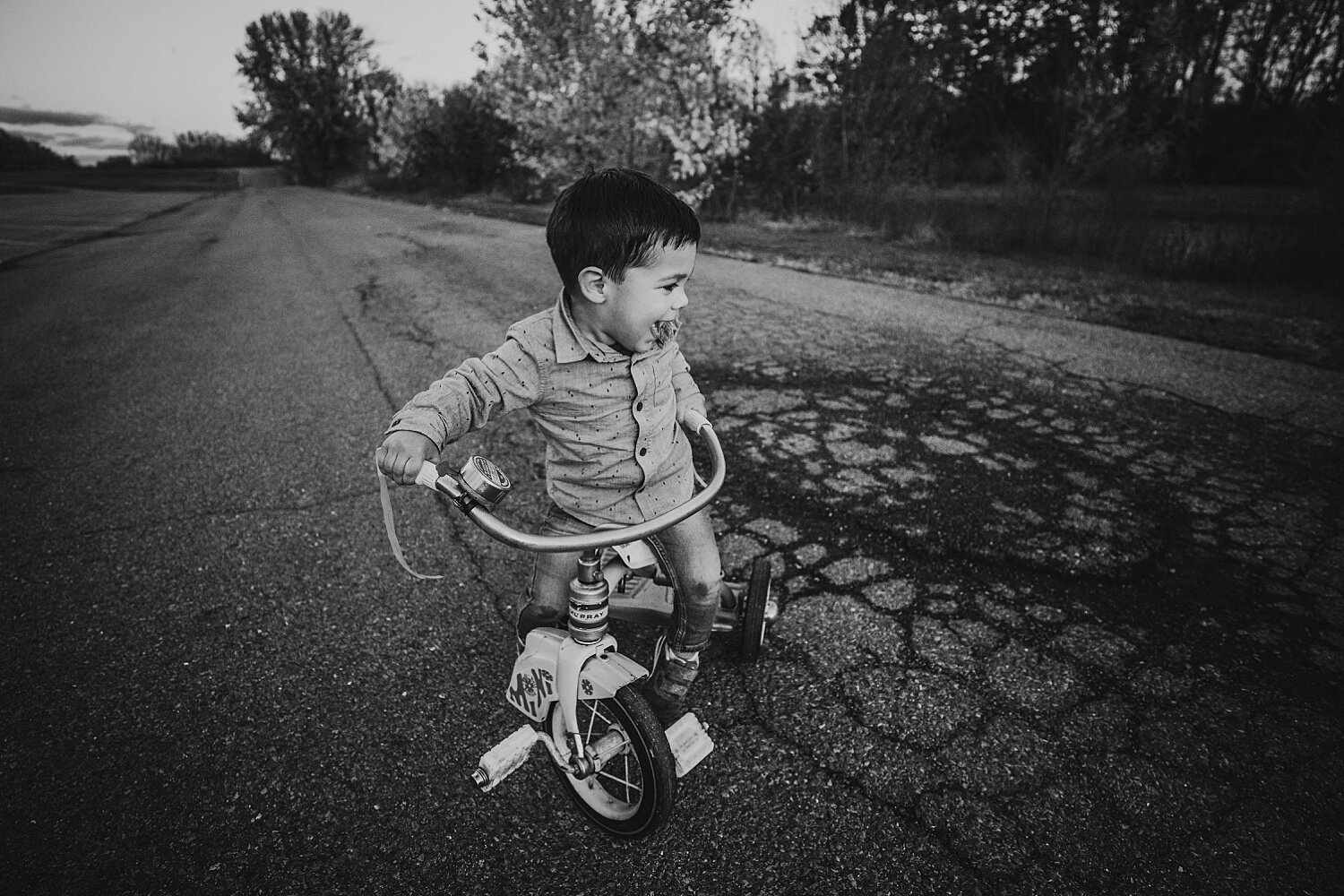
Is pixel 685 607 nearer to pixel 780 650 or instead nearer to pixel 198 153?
pixel 780 650

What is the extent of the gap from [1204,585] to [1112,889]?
162 cm

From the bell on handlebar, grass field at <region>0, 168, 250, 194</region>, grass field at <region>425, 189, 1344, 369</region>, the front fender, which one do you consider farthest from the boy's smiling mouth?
grass field at <region>0, 168, 250, 194</region>

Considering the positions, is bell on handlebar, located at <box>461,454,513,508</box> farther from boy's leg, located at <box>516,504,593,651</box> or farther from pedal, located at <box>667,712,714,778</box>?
pedal, located at <box>667,712,714,778</box>

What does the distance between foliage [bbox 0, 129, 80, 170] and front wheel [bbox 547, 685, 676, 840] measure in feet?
225

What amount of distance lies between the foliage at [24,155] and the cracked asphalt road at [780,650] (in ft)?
215

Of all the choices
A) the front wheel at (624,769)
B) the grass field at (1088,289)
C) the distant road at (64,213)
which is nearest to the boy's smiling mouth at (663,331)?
the front wheel at (624,769)

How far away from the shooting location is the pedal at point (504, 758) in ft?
5.73

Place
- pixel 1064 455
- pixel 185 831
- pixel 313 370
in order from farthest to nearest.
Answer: pixel 313 370 → pixel 1064 455 → pixel 185 831

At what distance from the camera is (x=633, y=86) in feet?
43.1

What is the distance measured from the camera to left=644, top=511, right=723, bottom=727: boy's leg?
6.21 ft

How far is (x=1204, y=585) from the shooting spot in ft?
8.73

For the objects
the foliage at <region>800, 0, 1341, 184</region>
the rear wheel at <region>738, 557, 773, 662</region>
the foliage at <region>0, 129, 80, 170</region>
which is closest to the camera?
the rear wheel at <region>738, 557, 773, 662</region>

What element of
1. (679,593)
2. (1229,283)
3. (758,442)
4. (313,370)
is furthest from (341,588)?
(1229,283)

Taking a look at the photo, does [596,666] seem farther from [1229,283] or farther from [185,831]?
[1229,283]
